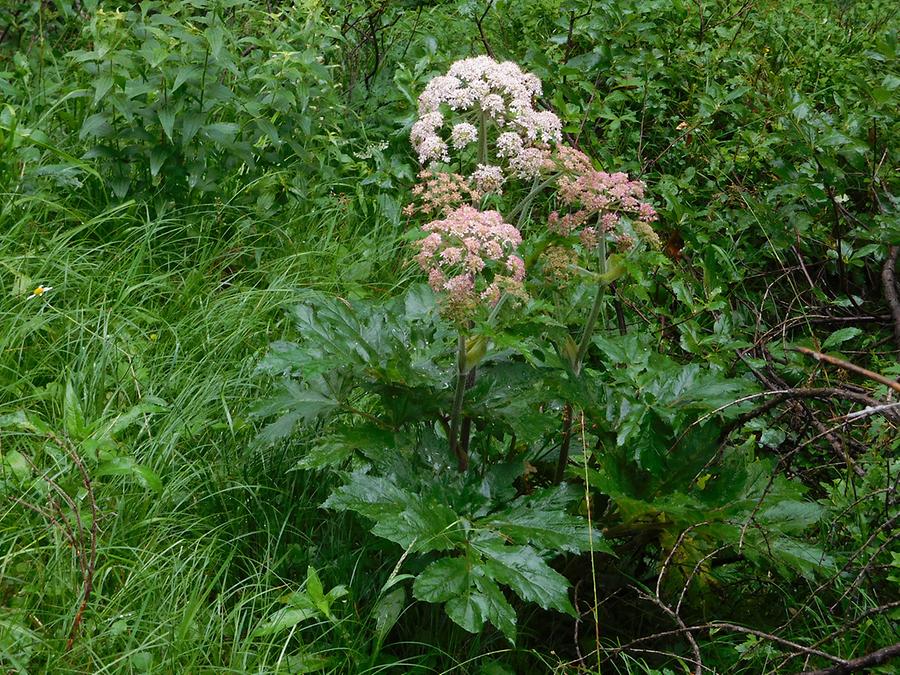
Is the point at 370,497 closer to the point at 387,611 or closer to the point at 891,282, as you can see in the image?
the point at 387,611

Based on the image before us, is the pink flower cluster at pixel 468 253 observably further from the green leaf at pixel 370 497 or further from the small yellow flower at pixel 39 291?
the small yellow flower at pixel 39 291

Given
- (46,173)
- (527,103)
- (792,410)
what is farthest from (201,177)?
(792,410)

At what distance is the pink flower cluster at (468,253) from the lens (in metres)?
1.95

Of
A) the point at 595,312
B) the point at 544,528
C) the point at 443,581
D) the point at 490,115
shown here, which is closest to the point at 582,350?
the point at 595,312

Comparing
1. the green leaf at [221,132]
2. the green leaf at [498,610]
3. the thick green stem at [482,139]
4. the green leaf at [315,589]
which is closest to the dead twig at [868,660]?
the green leaf at [498,610]

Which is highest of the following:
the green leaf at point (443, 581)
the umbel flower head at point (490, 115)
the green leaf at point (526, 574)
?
the umbel flower head at point (490, 115)

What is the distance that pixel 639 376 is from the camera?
2332 mm

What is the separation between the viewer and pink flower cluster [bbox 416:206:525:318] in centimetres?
195

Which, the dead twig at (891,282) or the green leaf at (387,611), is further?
the dead twig at (891,282)

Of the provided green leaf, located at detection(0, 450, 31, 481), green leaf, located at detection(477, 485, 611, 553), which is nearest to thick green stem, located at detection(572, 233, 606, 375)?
green leaf, located at detection(477, 485, 611, 553)

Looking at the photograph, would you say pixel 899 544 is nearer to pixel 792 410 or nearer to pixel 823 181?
pixel 792 410

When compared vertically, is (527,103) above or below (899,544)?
above

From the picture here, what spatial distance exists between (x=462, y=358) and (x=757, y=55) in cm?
340

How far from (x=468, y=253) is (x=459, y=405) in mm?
407
